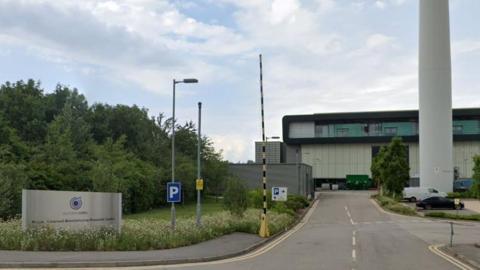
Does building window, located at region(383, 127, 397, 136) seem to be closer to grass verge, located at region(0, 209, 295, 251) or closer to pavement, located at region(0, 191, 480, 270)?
pavement, located at region(0, 191, 480, 270)

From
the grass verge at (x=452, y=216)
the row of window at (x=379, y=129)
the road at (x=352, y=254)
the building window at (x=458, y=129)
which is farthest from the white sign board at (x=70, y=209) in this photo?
the building window at (x=458, y=129)

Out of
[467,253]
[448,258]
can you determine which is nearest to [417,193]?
[467,253]

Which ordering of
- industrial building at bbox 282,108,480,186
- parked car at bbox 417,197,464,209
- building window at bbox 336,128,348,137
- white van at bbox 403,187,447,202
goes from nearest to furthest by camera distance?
parked car at bbox 417,197,464,209 < white van at bbox 403,187,447,202 < industrial building at bbox 282,108,480,186 < building window at bbox 336,128,348,137

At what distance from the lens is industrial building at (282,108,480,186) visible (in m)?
118

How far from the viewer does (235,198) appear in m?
35.7

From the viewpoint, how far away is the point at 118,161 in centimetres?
6775

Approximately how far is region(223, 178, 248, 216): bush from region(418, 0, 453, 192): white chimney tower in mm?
49671

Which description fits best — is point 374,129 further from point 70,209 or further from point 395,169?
point 70,209

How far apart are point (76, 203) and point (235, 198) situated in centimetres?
1428

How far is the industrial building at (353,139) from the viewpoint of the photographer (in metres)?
118

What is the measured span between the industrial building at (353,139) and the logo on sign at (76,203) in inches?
3927

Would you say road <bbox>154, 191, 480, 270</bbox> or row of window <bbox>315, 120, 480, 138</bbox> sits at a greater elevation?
row of window <bbox>315, 120, 480, 138</bbox>

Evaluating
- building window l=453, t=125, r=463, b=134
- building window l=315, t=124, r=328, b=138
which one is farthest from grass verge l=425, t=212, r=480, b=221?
building window l=315, t=124, r=328, b=138

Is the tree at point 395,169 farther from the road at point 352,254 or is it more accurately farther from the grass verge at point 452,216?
the road at point 352,254
